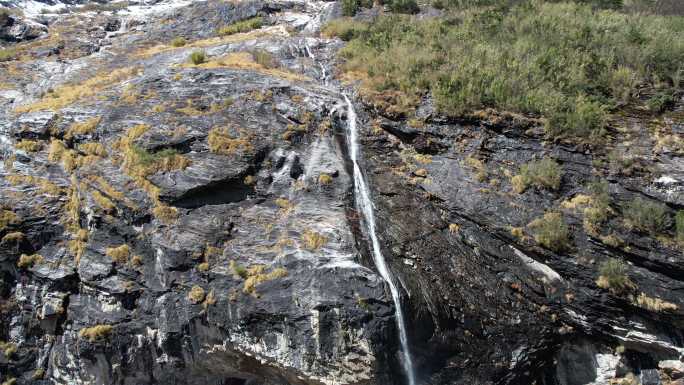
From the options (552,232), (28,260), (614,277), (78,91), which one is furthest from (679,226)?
(78,91)

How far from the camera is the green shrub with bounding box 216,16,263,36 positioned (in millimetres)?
20641

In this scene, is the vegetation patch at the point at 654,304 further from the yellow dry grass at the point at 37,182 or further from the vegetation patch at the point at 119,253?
the yellow dry grass at the point at 37,182

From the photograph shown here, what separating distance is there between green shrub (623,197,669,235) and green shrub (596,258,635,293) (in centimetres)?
94

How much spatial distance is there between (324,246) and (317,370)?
246 centimetres

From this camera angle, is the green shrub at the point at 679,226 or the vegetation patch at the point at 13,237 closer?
the green shrub at the point at 679,226

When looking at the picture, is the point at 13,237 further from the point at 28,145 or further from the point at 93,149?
the point at 28,145

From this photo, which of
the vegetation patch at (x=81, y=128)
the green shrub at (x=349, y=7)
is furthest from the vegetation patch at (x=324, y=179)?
the green shrub at (x=349, y=7)

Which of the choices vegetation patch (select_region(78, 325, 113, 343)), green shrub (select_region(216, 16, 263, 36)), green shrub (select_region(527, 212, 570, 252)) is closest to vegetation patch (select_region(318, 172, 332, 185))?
green shrub (select_region(527, 212, 570, 252))

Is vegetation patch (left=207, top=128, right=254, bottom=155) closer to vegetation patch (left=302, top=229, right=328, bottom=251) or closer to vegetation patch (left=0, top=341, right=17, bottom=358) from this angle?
vegetation patch (left=302, top=229, right=328, bottom=251)

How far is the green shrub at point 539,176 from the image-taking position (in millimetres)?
10445

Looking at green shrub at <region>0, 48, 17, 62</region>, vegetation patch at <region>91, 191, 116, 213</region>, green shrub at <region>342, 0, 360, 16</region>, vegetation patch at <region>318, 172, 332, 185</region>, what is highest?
green shrub at <region>342, 0, 360, 16</region>

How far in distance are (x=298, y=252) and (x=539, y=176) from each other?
5.92 m

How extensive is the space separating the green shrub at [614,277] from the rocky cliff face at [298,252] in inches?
5.2

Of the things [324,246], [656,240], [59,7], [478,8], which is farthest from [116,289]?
[59,7]
